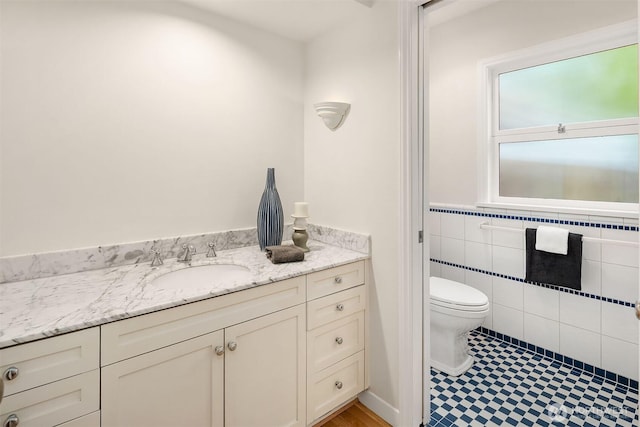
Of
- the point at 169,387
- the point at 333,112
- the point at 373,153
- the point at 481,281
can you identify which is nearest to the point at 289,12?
the point at 333,112

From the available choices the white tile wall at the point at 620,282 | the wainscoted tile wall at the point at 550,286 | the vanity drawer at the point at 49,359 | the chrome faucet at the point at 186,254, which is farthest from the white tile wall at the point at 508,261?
the vanity drawer at the point at 49,359

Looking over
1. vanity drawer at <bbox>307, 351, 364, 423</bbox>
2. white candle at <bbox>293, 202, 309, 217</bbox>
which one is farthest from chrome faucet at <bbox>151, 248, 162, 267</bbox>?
vanity drawer at <bbox>307, 351, 364, 423</bbox>

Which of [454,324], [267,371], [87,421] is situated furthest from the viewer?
[454,324]

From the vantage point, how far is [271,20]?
1848 mm

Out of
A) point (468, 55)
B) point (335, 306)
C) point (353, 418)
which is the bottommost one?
point (353, 418)

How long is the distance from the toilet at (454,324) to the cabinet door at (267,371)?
102 cm

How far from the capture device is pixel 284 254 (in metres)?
1.57

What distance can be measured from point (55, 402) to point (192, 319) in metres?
0.41

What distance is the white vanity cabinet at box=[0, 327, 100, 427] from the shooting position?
86cm

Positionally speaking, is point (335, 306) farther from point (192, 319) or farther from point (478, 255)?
point (478, 255)

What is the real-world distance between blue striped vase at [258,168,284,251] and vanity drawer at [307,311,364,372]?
1.76 feet

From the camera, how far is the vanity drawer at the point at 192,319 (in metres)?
1.01

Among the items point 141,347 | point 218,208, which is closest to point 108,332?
point 141,347

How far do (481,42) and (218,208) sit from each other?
2197 millimetres
